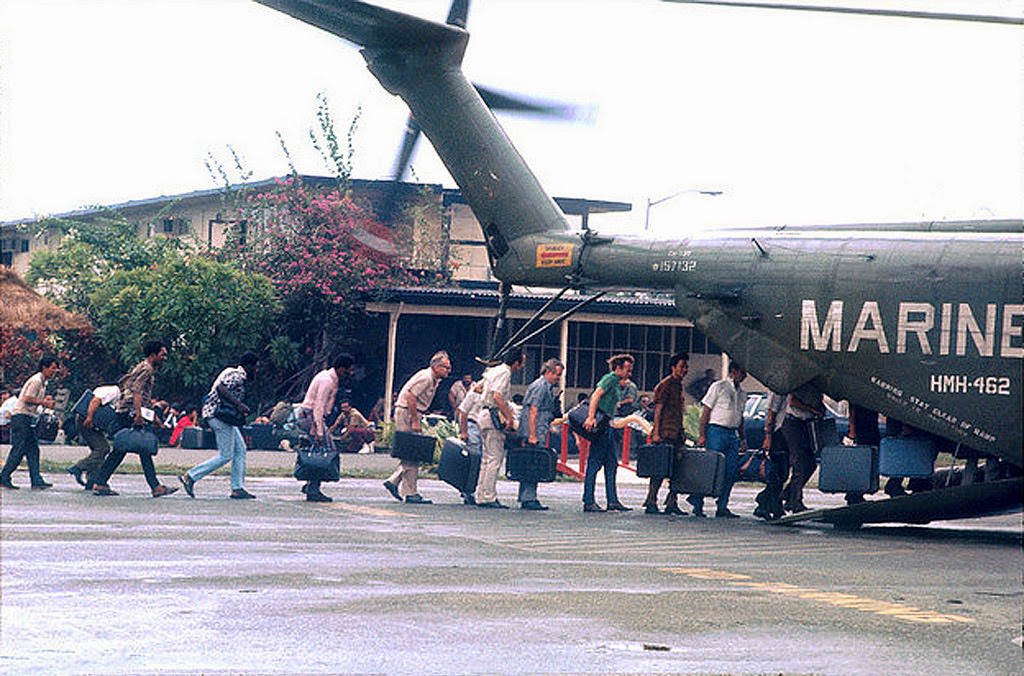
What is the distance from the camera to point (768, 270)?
16.5 metres

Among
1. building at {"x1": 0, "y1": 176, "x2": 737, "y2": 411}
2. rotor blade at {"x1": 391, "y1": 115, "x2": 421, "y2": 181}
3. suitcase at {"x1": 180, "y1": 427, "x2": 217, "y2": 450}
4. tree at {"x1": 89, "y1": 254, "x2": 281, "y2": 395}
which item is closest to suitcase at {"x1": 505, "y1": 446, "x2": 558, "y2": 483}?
rotor blade at {"x1": 391, "y1": 115, "x2": 421, "y2": 181}

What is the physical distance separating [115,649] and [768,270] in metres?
10.0

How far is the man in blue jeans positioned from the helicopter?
1.10 metres

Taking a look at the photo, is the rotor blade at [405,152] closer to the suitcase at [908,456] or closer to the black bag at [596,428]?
the black bag at [596,428]

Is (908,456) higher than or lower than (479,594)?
higher

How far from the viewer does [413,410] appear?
18.6 meters

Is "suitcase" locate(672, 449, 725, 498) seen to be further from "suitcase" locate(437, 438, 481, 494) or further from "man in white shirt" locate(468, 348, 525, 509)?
"suitcase" locate(437, 438, 481, 494)

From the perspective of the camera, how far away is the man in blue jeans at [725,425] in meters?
17.8

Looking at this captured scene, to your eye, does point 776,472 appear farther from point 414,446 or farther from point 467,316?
point 467,316

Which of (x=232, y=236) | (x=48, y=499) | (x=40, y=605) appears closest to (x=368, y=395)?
(x=232, y=236)

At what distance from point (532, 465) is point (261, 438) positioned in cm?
1250

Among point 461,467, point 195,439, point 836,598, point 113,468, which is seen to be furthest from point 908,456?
point 195,439

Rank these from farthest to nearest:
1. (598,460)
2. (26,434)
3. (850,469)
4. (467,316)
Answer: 1. (467,316)
2. (598,460)
3. (26,434)
4. (850,469)

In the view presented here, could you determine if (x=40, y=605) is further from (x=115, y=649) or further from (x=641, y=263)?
(x=641, y=263)
